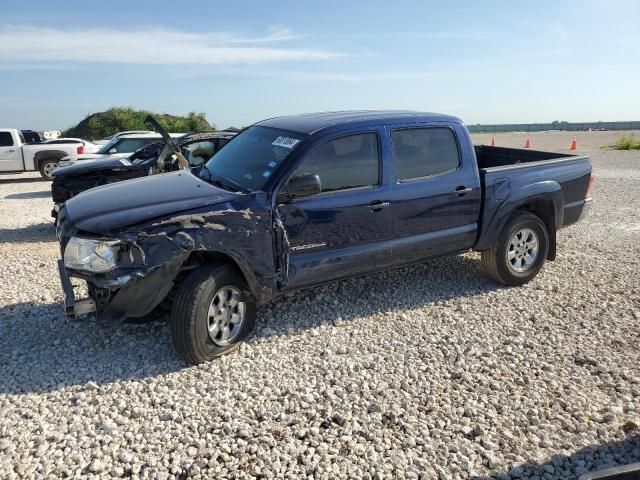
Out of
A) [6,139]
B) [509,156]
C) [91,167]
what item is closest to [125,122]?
[6,139]

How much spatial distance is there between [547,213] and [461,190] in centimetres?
141

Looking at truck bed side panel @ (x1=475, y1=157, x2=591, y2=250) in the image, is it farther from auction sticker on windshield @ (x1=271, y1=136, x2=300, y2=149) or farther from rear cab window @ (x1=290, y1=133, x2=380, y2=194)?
auction sticker on windshield @ (x1=271, y1=136, x2=300, y2=149)

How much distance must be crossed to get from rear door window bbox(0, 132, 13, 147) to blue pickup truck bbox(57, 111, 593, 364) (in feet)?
43.3

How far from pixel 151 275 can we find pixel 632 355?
12.9 feet

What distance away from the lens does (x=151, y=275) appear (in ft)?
12.7

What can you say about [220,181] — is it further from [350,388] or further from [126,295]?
[350,388]

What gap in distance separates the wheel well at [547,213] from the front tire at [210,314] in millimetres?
3490

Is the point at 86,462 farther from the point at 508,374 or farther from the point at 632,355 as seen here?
the point at 632,355

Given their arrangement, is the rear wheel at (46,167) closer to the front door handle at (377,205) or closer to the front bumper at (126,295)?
the front bumper at (126,295)

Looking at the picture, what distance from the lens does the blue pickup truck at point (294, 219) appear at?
3930mm

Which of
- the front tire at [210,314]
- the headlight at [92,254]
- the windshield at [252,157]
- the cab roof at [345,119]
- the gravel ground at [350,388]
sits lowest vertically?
the gravel ground at [350,388]

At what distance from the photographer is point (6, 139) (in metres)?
15.8

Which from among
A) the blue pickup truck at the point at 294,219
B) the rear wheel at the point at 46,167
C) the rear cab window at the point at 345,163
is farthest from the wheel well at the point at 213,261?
the rear wheel at the point at 46,167

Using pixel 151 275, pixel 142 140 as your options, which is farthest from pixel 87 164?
pixel 151 275
